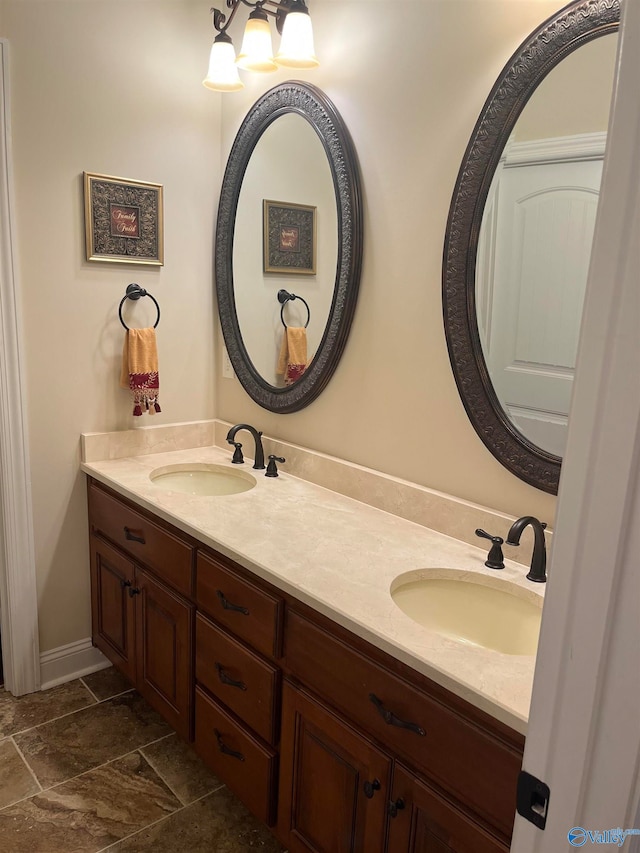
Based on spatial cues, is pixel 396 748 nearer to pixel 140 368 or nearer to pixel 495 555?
pixel 495 555

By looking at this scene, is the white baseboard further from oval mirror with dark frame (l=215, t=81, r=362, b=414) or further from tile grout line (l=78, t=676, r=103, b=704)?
oval mirror with dark frame (l=215, t=81, r=362, b=414)

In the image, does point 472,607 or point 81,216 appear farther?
point 81,216

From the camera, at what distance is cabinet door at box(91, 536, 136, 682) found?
219cm

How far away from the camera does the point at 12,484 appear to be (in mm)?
2234

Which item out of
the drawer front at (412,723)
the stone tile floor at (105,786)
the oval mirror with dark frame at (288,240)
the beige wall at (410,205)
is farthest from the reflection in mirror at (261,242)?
the stone tile floor at (105,786)

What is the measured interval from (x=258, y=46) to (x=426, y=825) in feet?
6.89

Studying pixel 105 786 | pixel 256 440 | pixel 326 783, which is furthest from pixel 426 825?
pixel 256 440

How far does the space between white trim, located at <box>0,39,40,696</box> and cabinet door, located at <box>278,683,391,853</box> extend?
1255 mm

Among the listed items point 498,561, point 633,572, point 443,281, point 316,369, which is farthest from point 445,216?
point 633,572

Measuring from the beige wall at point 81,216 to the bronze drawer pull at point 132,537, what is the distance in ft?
1.27

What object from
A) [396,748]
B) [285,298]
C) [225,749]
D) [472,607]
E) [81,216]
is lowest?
[225,749]

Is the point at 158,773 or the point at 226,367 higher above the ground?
the point at 226,367

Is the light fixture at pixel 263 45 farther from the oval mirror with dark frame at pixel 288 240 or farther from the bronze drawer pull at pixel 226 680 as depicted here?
the bronze drawer pull at pixel 226 680

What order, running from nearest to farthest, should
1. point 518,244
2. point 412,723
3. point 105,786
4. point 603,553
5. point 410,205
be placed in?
point 603,553, point 412,723, point 518,244, point 410,205, point 105,786
